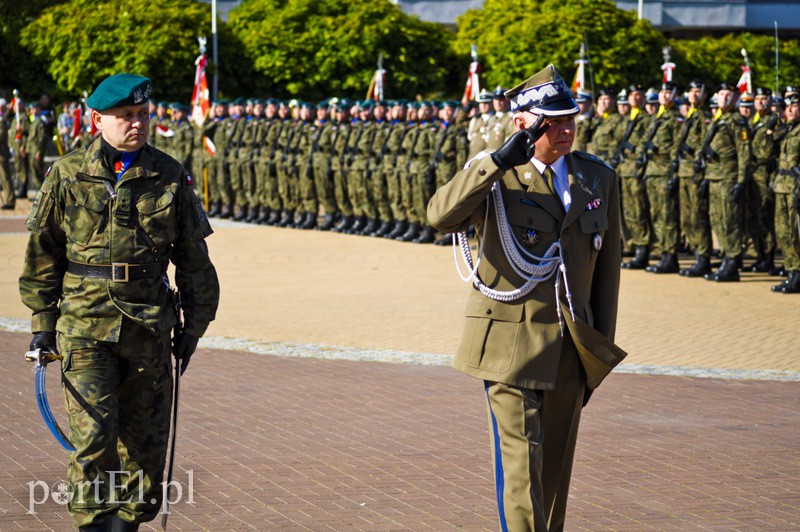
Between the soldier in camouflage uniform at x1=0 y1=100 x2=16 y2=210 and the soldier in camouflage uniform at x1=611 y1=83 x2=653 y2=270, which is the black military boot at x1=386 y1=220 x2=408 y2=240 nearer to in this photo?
the soldier in camouflage uniform at x1=611 y1=83 x2=653 y2=270

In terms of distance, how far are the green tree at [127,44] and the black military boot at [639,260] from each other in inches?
662

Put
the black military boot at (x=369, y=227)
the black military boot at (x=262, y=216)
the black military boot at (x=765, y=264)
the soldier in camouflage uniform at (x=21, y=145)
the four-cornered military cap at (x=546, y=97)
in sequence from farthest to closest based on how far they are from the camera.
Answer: the soldier in camouflage uniform at (x=21, y=145) < the black military boot at (x=262, y=216) < the black military boot at (x=369, y=227) < the black military boot at (x=765, y=264) < the four-cornered military cap at (x=546, y=97)

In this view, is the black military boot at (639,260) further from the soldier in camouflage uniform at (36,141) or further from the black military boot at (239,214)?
the soldier in camouflage uniform at (36,141)

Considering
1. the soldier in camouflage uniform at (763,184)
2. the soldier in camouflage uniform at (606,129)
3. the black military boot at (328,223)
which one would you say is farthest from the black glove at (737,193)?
the black military boot at (328,223)

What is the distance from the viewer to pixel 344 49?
A: 30922mm

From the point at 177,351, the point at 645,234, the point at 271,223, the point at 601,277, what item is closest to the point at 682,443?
the point at 601,277

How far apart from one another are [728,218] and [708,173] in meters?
0.57

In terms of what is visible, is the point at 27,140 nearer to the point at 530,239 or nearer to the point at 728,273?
the point at 728,273

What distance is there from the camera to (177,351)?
17.4 ft

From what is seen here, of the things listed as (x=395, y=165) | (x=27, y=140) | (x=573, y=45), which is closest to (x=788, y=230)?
(x=395, y=165)

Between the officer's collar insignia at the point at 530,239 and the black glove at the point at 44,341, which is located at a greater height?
the officer's collar insignia at the point at 530,239

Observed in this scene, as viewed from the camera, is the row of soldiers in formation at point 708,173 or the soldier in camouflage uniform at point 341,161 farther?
the soldier in camouflage uniform at point 341,161

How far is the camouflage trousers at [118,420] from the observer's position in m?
4.99

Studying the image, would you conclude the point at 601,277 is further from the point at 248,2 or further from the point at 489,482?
the point at 248,2
